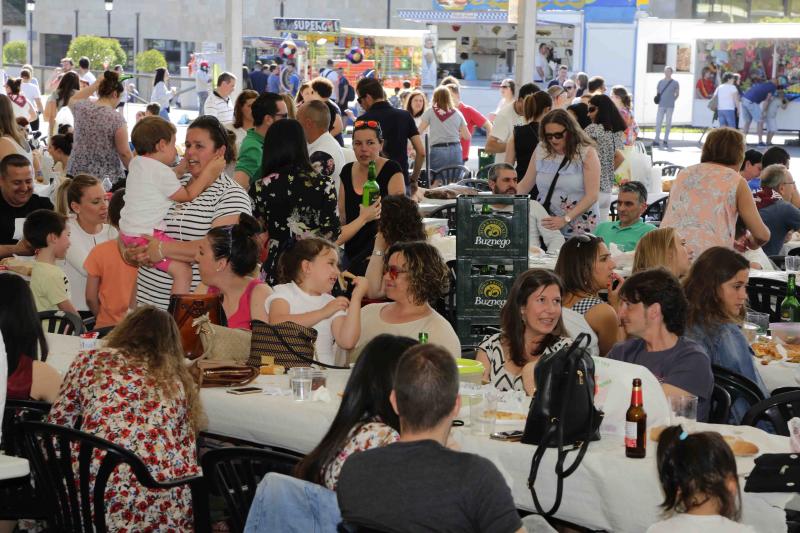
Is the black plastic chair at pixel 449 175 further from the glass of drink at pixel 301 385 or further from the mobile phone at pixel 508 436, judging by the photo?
the mobile phone at pixel 508 436

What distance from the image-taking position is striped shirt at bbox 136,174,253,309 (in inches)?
Result: 226

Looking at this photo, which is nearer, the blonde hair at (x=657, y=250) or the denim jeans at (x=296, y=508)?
the denim jeans at (x=296, y=508)

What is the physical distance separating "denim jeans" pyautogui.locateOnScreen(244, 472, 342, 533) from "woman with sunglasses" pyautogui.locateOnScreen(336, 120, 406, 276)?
151 inches

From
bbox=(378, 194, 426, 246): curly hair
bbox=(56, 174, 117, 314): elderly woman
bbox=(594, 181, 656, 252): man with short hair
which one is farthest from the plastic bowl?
bbox=(56, 174, 117, 314): elderly woman

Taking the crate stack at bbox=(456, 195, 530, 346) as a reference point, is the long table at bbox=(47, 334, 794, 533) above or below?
below

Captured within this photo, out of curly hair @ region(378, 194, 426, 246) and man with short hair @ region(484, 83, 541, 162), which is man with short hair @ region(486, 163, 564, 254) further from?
man with short hair @ region(484, 83, 541, 162)

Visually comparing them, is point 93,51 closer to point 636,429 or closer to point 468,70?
point 468,70

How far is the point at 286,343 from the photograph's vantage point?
4.84 metres

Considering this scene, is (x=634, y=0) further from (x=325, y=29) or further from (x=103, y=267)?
(x=103, y=267)

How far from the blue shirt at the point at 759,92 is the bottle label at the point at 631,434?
886 inches

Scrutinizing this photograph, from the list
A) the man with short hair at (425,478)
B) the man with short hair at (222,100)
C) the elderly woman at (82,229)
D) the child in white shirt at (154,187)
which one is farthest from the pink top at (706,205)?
the man with short hair at (222,100)

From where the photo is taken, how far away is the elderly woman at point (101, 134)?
31.3 ft

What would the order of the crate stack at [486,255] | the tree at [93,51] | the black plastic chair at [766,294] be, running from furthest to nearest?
1. the tree at [93,51]
2. the black plastic chair at [766,294]
3. the crate stack at [486,255]

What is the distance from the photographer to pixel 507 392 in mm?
4496
